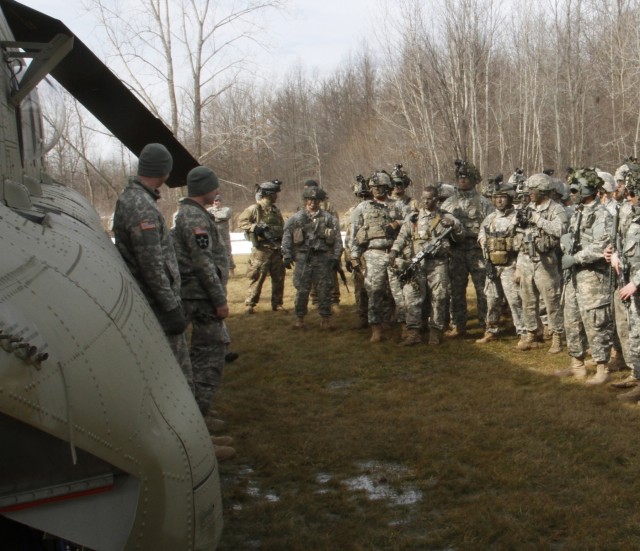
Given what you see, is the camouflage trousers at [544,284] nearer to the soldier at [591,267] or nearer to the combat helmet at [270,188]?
the soldier at [591,267]

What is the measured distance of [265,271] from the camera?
1190 cm

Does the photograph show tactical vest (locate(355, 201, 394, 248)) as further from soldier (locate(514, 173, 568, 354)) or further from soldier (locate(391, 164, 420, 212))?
soldier (locate(514, 173, 568, 354))

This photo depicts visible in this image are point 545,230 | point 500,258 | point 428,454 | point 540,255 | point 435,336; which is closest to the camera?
point 428,454

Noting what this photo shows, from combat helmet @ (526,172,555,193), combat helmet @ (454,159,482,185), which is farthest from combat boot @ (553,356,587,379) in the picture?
combat helmet @ (454,159,482,185)

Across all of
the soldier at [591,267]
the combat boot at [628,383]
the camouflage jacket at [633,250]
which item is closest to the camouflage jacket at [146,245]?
the camouflage jacket at [633,250]

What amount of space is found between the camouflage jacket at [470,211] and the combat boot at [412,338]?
4.43 ft

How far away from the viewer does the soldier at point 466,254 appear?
9.62m

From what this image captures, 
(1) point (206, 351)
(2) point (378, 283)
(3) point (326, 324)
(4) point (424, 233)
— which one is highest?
(4) point (424, 233)

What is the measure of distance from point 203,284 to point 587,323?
3784mm

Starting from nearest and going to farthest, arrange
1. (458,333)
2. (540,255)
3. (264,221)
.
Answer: (540,255) → (458,333) → (264,221)

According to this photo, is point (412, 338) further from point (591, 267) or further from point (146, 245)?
point (146, 245)

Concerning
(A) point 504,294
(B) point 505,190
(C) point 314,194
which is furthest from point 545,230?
(C) point 314,194

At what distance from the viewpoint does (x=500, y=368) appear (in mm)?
7879

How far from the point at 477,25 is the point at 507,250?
1031 cm
